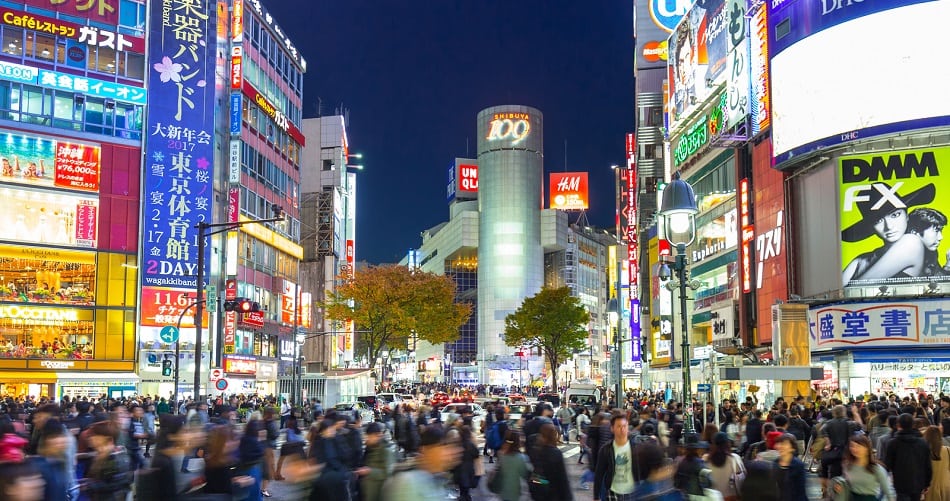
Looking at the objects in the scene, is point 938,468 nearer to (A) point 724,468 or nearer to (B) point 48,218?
(A) point 724,468

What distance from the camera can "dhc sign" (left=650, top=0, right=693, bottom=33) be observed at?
89.3m

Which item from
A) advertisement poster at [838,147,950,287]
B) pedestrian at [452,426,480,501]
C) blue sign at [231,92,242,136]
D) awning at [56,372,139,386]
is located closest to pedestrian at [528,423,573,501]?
pedestrian at [452,426,480,501]

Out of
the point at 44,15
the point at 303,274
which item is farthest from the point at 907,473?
the point at 303,274

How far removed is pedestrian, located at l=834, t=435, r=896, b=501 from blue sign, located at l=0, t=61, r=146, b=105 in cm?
5425

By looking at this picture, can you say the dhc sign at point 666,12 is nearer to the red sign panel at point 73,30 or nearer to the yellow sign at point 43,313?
the red sign panel at point 73,30

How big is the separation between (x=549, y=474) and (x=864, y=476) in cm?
348

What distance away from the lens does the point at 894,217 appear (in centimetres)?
4259

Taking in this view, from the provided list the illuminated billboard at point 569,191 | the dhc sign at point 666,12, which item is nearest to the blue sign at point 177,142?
the dhc sign at point 666,12

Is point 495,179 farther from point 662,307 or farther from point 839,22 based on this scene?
point 839,22

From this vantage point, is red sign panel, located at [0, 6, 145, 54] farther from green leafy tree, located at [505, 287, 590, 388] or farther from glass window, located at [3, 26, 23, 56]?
green leafy tree, located at [505, 287, 590, 388]

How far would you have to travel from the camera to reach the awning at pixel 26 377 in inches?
2178

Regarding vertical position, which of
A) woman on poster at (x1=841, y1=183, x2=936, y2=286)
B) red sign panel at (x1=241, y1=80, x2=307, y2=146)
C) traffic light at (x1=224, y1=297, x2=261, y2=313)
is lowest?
traffic light at (x1=224, y1=297, x2=261, y2=313)

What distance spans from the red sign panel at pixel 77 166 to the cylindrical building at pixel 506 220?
311ft

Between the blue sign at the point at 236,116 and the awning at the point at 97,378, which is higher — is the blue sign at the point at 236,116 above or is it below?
above
